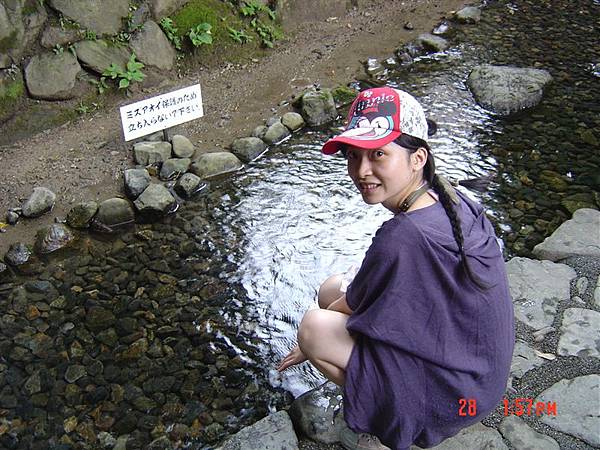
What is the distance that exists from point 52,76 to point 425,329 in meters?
4.96

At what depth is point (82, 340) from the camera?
376cm

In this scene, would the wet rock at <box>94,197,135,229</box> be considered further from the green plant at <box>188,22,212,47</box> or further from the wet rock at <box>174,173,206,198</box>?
the green plant at <box>188,22,212,47</box>

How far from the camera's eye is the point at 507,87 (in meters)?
6.46

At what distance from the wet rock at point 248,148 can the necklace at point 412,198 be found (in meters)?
3.49

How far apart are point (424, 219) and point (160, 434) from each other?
2.02 metres

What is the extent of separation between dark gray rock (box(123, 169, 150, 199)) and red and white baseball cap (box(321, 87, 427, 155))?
3110 mm

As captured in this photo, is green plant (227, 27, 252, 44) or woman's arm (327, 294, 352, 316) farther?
green plant (227, 27, 252, 44)

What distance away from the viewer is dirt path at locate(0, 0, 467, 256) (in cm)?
507

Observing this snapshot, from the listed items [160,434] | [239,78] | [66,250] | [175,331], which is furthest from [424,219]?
[239,78]

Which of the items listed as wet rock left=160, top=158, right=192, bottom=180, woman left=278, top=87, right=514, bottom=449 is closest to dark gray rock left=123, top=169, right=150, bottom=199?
wet rock left=160, top=158, right=192, bottom=180

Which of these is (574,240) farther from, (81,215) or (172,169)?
(81,215)

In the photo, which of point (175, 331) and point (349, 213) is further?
point (349, 213)

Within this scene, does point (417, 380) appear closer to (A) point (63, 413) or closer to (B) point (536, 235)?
(A) point (63, 413)

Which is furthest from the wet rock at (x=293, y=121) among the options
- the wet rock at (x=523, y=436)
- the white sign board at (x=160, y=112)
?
the wet rock at (x=523, y=436)
